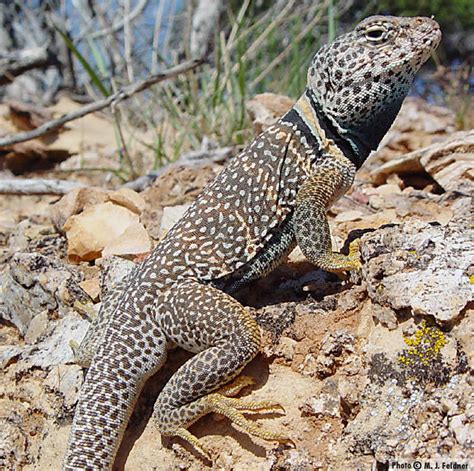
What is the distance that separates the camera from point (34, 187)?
5.89m

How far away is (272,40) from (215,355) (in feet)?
16.7

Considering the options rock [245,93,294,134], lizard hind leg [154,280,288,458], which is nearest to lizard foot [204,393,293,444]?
lizard hind leg [154,280,288,458]

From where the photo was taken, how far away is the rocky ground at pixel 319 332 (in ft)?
8.70

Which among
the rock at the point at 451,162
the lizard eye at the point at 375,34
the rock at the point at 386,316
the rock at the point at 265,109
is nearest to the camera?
the rock at the point at 386,316

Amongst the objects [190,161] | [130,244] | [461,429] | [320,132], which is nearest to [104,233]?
[130,244]

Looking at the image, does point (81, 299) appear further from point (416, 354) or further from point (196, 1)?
point (196, 1)

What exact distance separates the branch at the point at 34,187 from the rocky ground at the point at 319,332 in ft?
2.58

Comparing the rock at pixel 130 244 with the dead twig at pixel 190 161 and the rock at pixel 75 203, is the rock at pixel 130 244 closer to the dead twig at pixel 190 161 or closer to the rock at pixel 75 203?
the rock at pixel 75 203

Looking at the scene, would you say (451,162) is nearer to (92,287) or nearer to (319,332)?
(319,332)

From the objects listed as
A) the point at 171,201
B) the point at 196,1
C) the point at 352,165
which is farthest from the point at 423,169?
the point at 196,1

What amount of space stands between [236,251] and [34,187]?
3.09 metres

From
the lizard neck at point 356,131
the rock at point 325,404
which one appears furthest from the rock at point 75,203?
the rock at point 325,404

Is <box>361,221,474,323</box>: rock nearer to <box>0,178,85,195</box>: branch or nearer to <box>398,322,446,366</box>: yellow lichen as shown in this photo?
<box>398,322,446,366</box>: yellow lichen

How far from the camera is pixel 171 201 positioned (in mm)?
5230
